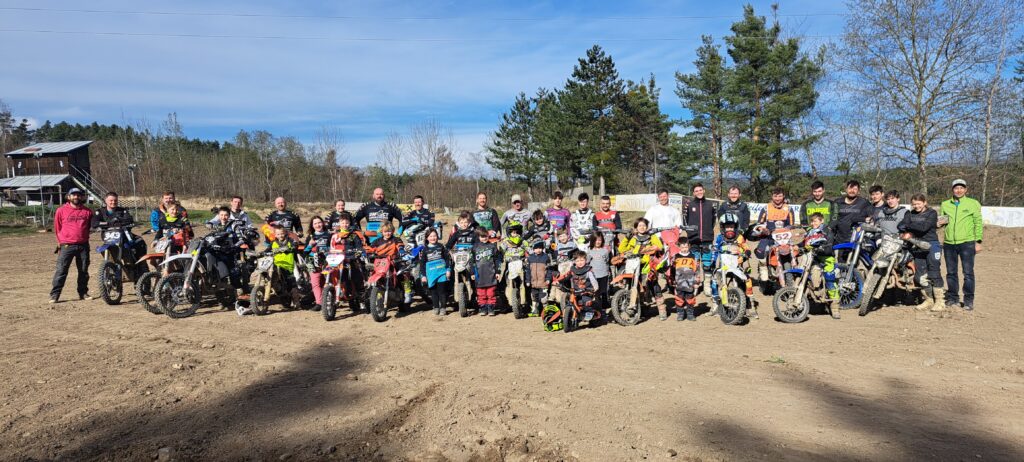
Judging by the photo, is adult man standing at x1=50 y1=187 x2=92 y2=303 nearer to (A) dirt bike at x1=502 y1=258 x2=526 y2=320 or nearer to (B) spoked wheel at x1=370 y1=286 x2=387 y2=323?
(B) spoked wheel at x1=370 y1=286 x2=387 y2=323

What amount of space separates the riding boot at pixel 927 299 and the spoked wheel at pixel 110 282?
1291 centimetres

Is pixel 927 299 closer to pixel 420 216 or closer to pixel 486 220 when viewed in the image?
pixel 486 220

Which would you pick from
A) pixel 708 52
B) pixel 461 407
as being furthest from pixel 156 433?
pixel 708 52

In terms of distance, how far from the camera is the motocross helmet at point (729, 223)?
765 centimetres

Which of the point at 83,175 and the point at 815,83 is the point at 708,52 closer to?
the point at 815,83

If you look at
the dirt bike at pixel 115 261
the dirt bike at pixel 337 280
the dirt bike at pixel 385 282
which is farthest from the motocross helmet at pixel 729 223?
the dirt bike at pixel 115 261

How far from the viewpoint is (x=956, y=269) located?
8211mm

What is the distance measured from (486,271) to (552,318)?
4.54ft

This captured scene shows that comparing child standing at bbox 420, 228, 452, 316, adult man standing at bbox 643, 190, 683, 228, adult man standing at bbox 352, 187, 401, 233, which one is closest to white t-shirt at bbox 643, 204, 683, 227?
adult man standing at bbox 643, 190, 683, 228

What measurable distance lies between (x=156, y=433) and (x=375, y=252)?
14.6 feet

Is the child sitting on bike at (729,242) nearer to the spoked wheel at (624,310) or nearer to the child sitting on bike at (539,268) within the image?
the spoked wheel at (624,310)

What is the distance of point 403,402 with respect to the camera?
4941mm

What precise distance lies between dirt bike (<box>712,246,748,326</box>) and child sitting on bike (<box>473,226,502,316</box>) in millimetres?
3171

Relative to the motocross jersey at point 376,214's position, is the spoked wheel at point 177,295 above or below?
below
